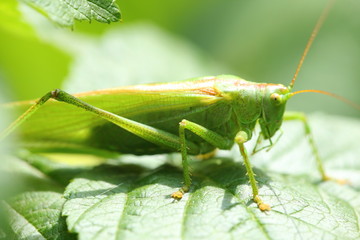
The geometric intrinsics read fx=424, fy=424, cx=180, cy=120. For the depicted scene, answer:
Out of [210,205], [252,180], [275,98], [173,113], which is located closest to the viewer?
[210,205]

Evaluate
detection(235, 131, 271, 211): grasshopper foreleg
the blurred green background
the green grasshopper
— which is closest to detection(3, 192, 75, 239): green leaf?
the green grasshopper

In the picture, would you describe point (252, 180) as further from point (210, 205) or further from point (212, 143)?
point (212, 143)

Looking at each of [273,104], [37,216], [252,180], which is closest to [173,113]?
[273,104]

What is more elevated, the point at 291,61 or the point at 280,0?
the point at 280,0

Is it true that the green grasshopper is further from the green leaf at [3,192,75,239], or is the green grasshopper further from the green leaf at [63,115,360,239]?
the green leaf at [3,192,75,239]

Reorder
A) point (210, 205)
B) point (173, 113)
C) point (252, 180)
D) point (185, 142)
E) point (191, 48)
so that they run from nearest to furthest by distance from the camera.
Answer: point (210, 205) < point (252, 180) < point (185, 142) < point (173, 113) < point (191, 48)

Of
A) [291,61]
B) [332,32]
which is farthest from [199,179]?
[332,32]

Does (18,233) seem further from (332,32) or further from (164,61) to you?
(332,32)
